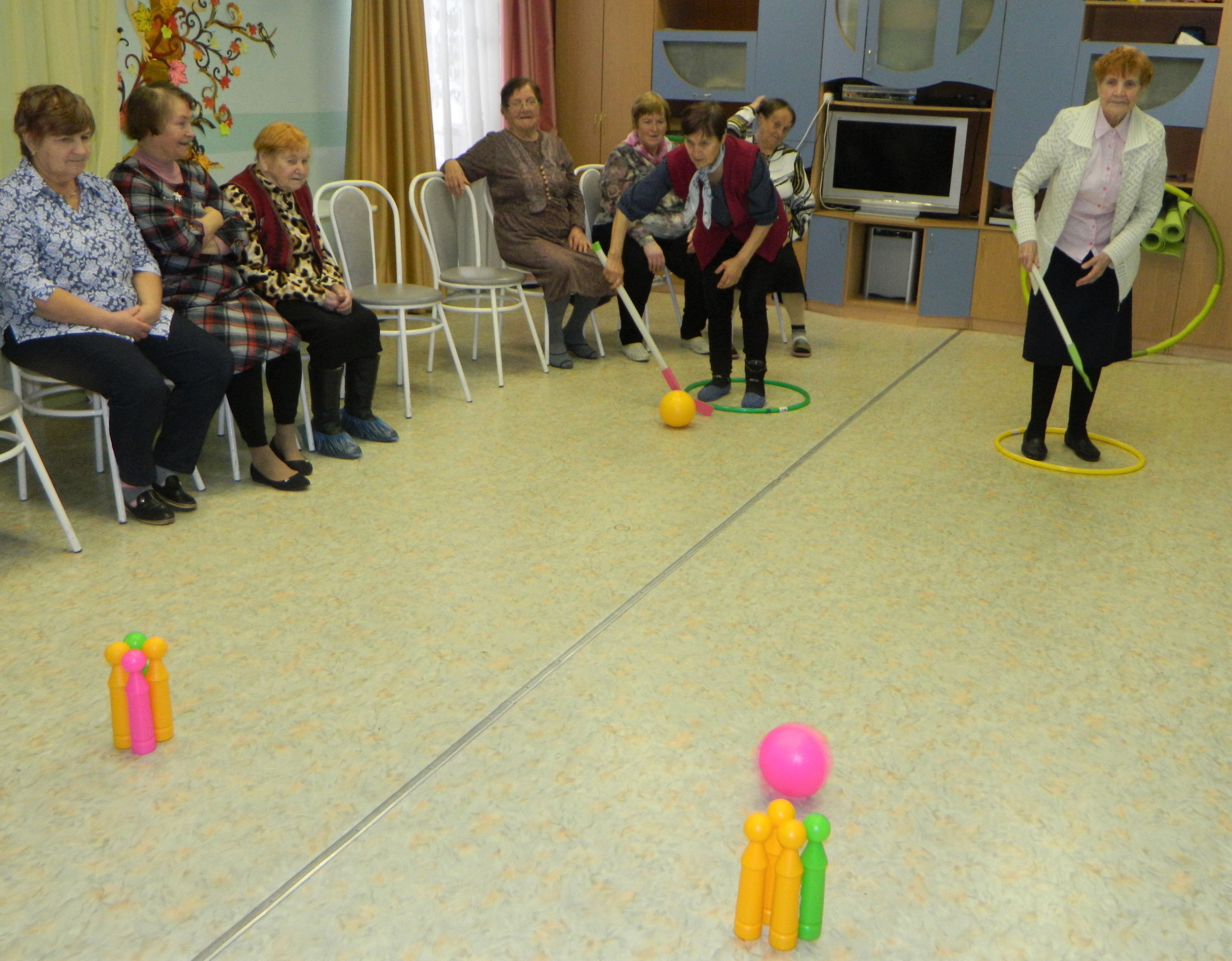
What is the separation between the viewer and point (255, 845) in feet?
5.74

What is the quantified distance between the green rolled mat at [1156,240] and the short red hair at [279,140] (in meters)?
3.68

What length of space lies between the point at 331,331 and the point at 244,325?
0.34 metres

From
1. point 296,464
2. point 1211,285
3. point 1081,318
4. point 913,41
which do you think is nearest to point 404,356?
point 296,464

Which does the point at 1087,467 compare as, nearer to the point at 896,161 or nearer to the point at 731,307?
the point at 731,307

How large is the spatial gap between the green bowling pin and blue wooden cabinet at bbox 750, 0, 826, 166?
190 inches

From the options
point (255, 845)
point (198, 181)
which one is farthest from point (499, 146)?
point (255, 845)

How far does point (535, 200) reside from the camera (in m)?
4.51

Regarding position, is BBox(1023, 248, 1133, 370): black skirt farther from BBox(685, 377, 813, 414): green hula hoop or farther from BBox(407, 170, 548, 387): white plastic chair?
BBox(407, 170, 548, 387): white plastic chair

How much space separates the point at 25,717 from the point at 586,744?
103cm

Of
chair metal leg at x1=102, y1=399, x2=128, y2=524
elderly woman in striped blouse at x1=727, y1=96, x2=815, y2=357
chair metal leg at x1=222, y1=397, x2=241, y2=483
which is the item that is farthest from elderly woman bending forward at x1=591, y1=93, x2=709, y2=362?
chair metal leg at x1=102, y1=399, x2=128, y2=524

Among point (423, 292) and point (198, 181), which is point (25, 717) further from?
point (423, 292)

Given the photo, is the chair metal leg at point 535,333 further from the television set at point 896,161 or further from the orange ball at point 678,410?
the television set at point 896,161

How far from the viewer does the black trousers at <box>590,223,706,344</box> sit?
4773 millimetres

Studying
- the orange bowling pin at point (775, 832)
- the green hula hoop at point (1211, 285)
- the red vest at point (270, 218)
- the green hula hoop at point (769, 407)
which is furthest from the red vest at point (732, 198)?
the orange bowling pin at point (775, 832)
